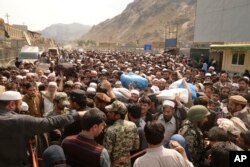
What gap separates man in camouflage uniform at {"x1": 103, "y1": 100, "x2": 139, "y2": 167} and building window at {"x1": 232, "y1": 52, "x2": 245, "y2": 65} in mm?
18955

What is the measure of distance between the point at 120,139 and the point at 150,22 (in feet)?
436

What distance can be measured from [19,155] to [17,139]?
0.19m

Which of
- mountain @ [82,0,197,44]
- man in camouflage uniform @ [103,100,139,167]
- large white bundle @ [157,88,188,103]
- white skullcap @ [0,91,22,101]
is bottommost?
man in camouflage uniform @ [103,100,139,167]

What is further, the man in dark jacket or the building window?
the building window

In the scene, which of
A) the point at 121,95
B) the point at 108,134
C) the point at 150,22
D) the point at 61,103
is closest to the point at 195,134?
the point at 108,134

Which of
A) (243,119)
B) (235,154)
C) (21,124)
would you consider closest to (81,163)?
(21,124)

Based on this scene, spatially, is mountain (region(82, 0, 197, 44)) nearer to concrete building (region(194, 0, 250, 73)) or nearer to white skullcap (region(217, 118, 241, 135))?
concrete building (region(194, 0, 250, 73))

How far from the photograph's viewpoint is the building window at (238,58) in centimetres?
2135

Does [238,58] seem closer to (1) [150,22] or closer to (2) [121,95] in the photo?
(2) [121,95]

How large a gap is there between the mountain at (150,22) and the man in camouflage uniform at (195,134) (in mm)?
101674

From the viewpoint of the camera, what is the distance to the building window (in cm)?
2135

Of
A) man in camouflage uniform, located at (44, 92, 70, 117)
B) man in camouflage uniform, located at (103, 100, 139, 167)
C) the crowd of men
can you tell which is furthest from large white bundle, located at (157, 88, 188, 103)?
man in camouflage uniform, located at (44, 92, 70, 117)

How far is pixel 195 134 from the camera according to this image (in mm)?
4172

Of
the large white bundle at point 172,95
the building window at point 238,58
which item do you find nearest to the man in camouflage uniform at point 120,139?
the large white bundle at point 172,95
